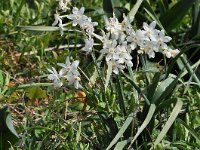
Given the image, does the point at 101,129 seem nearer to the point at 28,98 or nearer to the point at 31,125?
the point at 31,125

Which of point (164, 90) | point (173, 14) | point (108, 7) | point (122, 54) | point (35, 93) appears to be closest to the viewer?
point (122, 54)

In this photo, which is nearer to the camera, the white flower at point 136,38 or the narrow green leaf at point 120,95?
the white flower at point 136,38

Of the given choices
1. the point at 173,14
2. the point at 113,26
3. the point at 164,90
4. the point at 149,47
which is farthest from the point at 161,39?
the point at 173,14

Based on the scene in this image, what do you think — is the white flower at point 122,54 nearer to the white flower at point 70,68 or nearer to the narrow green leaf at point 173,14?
the white flower at point 70,68

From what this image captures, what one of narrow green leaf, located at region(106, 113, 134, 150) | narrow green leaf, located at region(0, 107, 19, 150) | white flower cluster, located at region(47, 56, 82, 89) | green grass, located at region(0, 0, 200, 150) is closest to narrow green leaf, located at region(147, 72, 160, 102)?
green grass, located at region(0, 0, 200, 150)

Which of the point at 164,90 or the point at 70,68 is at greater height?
the point at 70,68

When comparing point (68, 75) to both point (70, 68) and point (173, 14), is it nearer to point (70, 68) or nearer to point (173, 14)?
point (70, 68)

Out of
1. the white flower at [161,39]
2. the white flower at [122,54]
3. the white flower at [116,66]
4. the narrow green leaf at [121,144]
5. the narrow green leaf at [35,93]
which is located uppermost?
the white flower at [161,39]

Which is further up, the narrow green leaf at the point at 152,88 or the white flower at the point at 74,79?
the white flower at the point at 74,79

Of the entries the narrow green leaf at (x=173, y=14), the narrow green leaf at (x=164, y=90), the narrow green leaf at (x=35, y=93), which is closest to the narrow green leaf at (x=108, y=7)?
the narrow green leaf at (x=173, y=14)
